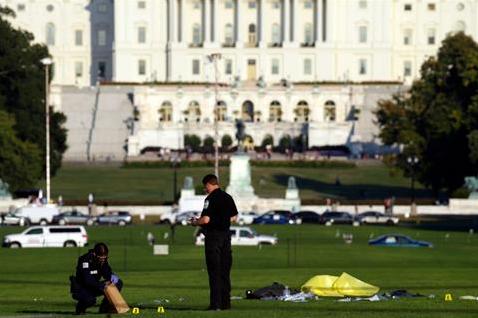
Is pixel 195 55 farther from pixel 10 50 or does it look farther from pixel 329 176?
pixel 10 50

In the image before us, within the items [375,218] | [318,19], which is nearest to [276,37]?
[318,19]

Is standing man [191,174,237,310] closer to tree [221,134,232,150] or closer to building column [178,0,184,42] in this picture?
tree [221,134,232,150]

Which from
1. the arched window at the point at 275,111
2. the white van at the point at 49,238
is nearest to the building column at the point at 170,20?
the arched window at the point at 275,111

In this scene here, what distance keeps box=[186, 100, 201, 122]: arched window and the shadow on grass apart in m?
33.1

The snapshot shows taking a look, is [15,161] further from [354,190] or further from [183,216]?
[354,190]

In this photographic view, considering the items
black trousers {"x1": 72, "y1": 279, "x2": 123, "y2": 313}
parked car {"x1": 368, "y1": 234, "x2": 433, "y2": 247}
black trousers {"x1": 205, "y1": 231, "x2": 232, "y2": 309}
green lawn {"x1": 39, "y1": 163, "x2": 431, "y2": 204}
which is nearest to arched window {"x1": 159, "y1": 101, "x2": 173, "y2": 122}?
green lawn {"x1": 39, "y1": 163, "x2": 431, "y2": 204}

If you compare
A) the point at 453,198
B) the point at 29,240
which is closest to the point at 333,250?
the point at 29,240

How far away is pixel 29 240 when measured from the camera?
196 ft

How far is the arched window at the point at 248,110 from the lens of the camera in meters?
142

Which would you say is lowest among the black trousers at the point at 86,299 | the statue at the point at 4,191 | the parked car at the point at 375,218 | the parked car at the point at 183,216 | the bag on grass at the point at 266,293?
the parked car at the point at 375,218

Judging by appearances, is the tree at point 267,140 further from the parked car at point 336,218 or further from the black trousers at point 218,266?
the black trousers at point 218,266

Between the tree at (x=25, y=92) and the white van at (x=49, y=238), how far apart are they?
1277 inches

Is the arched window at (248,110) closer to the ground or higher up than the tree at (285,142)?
higher up

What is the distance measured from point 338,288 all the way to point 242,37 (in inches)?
4949
